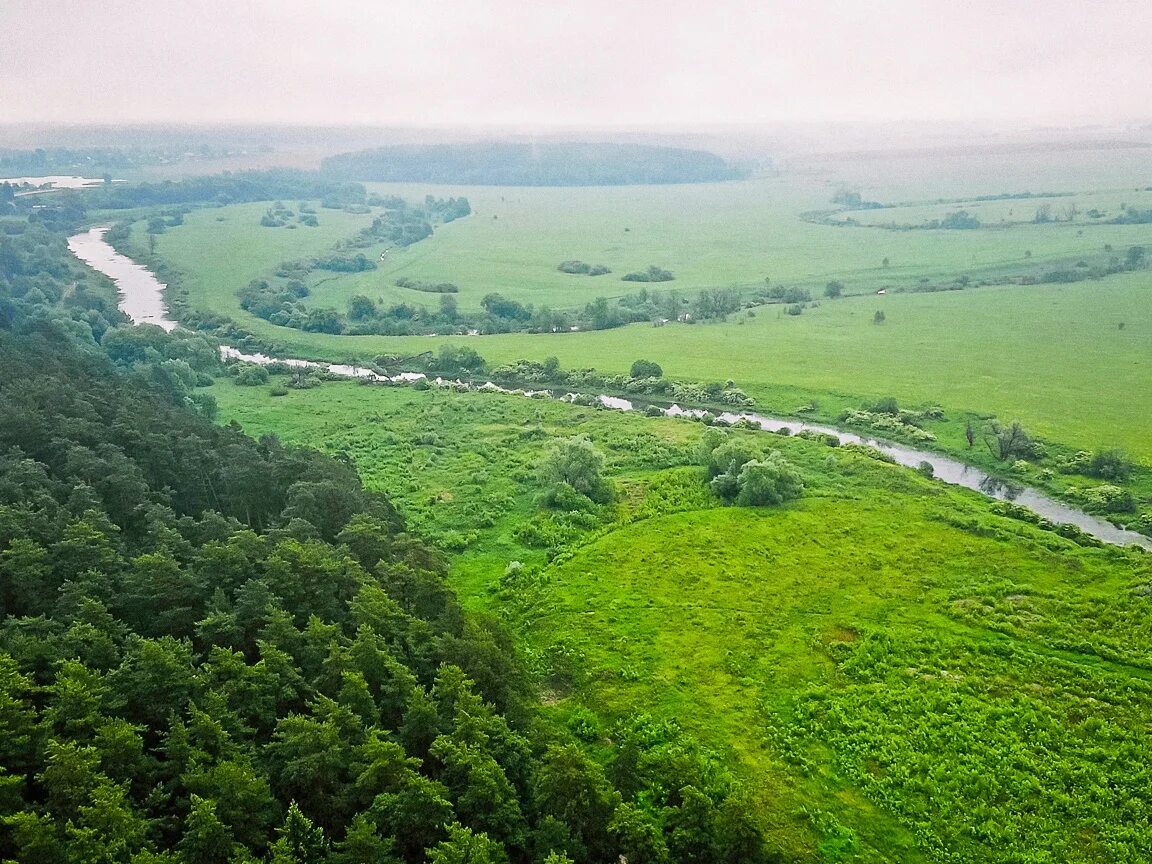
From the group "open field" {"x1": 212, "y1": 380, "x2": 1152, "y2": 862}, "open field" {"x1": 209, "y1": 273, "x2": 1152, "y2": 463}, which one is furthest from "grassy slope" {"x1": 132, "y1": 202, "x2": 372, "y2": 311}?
"open field" {"x1": 212, "y1": 380, "x2": 1152, "y2": 862}

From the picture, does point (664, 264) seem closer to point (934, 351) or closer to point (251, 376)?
point (934, 351)

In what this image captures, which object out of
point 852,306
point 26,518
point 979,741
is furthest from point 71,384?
point 852,306

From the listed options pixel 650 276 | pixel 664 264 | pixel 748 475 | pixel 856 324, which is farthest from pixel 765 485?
pixel 664 264

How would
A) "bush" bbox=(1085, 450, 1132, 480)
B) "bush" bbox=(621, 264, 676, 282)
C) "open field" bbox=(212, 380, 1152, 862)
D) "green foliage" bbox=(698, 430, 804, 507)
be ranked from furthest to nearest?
1. "bush" bbox=(621, 264, 676, 282)
2. "bush" bbox=(1085, 450, 1132, 480)
3. "green foliage" bbox=(698, 430, 804, 507)
4. "open field" bbox=(212, 380, 1152, 862)

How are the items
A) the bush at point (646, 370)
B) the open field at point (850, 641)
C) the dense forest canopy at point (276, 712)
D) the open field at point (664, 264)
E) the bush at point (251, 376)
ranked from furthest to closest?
the open field at point (664, 264) < the bush at point (251, 376) < the bush at point (646, 370) < the open field at point (850, 641) < the dense forest canopy at point (276, 712)

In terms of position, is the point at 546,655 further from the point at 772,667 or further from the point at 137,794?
the point at 137,794

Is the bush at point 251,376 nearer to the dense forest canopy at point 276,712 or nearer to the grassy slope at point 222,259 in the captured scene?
the grassy slope at point 222,259

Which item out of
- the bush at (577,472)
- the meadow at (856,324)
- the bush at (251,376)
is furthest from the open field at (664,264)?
the bush at (577,472)

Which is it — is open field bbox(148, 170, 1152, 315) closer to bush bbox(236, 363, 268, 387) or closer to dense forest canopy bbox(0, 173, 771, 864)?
bush bbox(236, 363, 268, 387)
